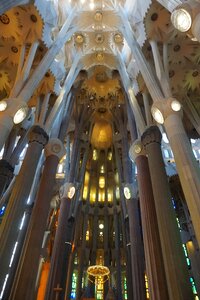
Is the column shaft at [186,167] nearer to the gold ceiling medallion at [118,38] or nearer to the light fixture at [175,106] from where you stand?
the light fixture at [175,106]

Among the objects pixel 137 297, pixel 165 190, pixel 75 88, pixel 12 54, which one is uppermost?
pixel 75 88

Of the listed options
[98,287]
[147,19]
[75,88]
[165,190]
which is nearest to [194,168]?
[165,190]

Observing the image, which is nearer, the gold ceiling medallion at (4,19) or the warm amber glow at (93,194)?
the gold ceiling medallion at (4,19)

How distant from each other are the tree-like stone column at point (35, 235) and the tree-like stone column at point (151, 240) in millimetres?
4050

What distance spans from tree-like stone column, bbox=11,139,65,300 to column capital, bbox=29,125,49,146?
3.83 ft

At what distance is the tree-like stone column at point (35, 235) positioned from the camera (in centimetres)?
835

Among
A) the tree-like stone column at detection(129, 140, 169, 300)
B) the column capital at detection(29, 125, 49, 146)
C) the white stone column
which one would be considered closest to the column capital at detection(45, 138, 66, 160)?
the column capital at detection(29, 125, 49, 146)

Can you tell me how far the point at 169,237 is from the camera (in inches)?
301

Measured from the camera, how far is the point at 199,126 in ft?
46.5

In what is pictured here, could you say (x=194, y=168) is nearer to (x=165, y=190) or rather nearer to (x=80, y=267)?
(x=165, y=190)

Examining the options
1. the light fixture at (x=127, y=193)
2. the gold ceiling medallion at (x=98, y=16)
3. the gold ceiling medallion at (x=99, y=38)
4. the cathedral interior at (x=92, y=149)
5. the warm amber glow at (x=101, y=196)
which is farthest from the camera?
the warm amber glow at (x=101, y=196)

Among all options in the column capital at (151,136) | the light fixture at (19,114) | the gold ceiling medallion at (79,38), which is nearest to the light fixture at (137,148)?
the column capital at (151,136)

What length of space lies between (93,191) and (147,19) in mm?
16948

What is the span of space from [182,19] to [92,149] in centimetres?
1981
